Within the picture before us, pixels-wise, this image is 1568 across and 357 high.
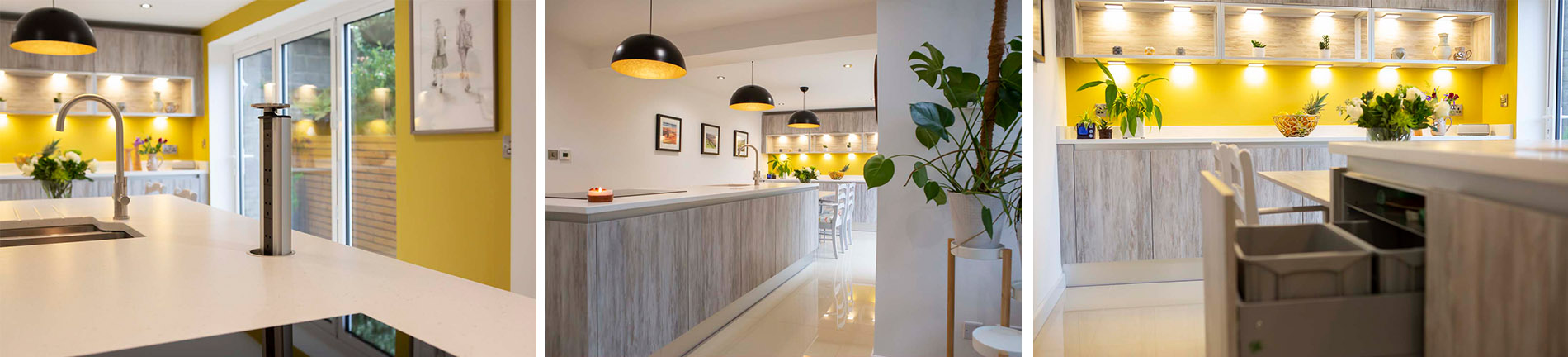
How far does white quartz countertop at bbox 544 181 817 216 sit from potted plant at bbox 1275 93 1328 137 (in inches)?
49.6

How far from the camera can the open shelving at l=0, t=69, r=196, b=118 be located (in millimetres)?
4078

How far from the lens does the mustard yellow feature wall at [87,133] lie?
4.16m

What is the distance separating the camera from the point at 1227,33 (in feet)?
4.19

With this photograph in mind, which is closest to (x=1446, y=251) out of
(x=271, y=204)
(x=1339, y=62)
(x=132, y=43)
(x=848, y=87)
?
(x=848, y=87)

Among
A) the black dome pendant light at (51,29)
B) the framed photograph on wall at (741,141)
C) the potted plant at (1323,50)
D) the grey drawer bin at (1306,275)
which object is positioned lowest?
the grey drawer bin at (1306,275)

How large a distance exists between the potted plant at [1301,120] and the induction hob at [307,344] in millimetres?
1770

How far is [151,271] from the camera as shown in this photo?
85 centimetres

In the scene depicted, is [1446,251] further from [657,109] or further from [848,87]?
[657,109]

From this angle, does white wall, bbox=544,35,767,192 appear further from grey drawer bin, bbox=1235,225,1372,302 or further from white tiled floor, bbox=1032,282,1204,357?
white tiled floor, bbox=1032,282,1204,357

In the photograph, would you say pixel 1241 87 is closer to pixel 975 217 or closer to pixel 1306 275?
pixel 975 217

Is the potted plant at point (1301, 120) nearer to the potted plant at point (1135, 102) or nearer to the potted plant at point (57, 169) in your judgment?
the potted plant at point (1135, 102)

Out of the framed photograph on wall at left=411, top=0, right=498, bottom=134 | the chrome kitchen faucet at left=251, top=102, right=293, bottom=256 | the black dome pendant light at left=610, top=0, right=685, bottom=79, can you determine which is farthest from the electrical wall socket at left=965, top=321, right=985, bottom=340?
the framed photograph on wall at left=411, top=0, right=498, bottom=134

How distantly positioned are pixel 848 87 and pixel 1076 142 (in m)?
1.52

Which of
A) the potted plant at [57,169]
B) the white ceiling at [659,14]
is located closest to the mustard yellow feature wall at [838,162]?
the white ceiling at [659,14]
